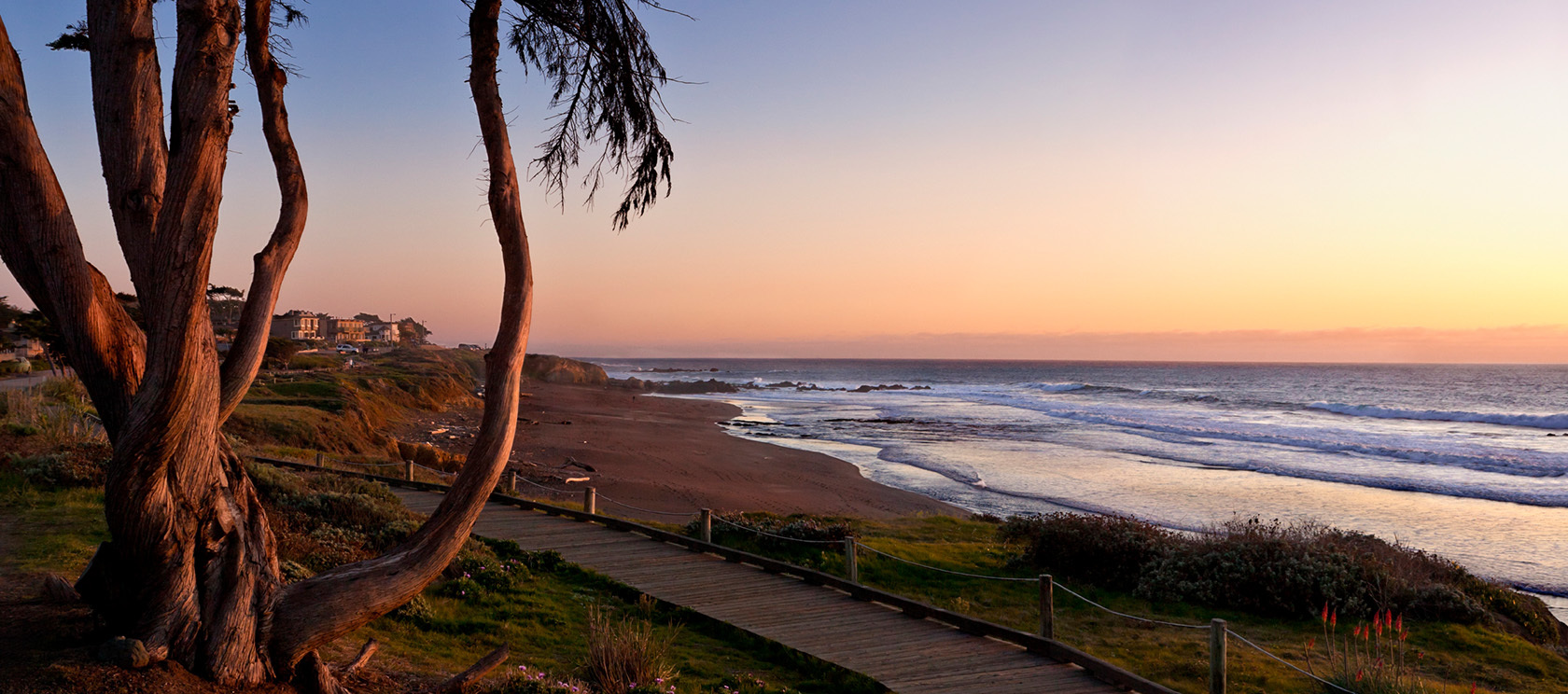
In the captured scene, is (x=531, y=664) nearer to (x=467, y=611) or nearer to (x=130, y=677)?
(x=467, y=611)

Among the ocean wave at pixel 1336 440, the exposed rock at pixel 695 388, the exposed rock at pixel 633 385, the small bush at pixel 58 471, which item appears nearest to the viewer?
the small bush at pixel 58 471

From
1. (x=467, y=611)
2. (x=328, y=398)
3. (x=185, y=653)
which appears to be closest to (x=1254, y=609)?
(x=467, y=611)

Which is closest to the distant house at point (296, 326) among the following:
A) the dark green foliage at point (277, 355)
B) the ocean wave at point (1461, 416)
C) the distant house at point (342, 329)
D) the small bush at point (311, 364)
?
the distant house at point (342, 329)

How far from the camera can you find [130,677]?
4398 mm

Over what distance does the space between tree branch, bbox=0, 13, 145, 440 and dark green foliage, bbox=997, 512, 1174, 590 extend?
11.3 m

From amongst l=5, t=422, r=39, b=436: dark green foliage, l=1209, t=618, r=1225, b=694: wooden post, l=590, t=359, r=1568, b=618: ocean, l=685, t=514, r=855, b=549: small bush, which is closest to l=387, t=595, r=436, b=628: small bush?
l=685, t=514, r=855, b=549: small bush

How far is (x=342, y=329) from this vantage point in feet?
520

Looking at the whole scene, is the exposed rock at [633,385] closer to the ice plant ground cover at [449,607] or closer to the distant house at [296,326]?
the distant house at [296,326]

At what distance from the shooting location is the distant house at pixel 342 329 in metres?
154

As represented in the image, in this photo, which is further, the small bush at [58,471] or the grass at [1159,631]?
the small bush at [58,471]

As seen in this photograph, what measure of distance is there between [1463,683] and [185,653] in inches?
435

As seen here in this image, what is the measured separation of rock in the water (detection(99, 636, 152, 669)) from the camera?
4.43m

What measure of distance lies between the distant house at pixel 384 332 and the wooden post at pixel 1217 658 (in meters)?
174

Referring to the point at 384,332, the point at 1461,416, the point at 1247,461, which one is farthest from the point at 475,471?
the point at 384,332
